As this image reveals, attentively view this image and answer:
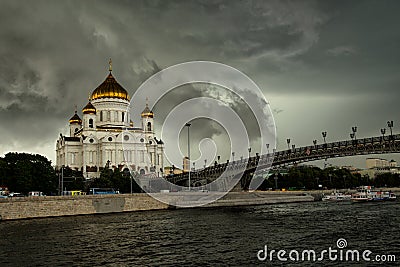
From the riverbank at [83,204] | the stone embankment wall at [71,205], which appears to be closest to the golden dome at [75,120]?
the riverbank at [83,204]

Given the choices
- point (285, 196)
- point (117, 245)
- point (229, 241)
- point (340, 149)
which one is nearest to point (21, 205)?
point (117, 245)

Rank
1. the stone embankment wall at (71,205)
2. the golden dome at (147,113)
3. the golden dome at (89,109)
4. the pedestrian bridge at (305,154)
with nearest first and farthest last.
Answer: the stone embankment wall at (71,205), the pedestrian bridge at (305,154), the golden dome at (89,109), the golden dome at (147,113)

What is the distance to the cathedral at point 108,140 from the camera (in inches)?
4203

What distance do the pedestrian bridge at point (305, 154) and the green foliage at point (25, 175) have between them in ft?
94.8

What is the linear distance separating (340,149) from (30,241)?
4237cm

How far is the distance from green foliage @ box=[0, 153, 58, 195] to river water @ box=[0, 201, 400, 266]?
25.4m

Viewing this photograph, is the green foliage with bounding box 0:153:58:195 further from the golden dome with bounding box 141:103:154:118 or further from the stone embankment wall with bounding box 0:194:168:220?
the golden dome with bounding box 141:103:154:118

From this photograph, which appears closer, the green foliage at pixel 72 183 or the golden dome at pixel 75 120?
the green foliage at pixel 72 183

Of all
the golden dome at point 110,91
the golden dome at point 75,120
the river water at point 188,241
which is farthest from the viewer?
the golden dome at point 75,120

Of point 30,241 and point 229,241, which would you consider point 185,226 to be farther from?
point 30,241

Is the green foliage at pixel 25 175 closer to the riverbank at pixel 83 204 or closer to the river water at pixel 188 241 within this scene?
the riverbank at pixel 83 204

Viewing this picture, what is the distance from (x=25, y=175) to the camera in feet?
218

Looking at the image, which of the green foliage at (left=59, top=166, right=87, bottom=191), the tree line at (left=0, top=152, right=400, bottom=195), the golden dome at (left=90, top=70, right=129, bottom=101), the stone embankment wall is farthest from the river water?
the golden dome at (left=90, top=70, right=129, bottom=101)

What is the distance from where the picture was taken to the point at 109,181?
83812 mm
